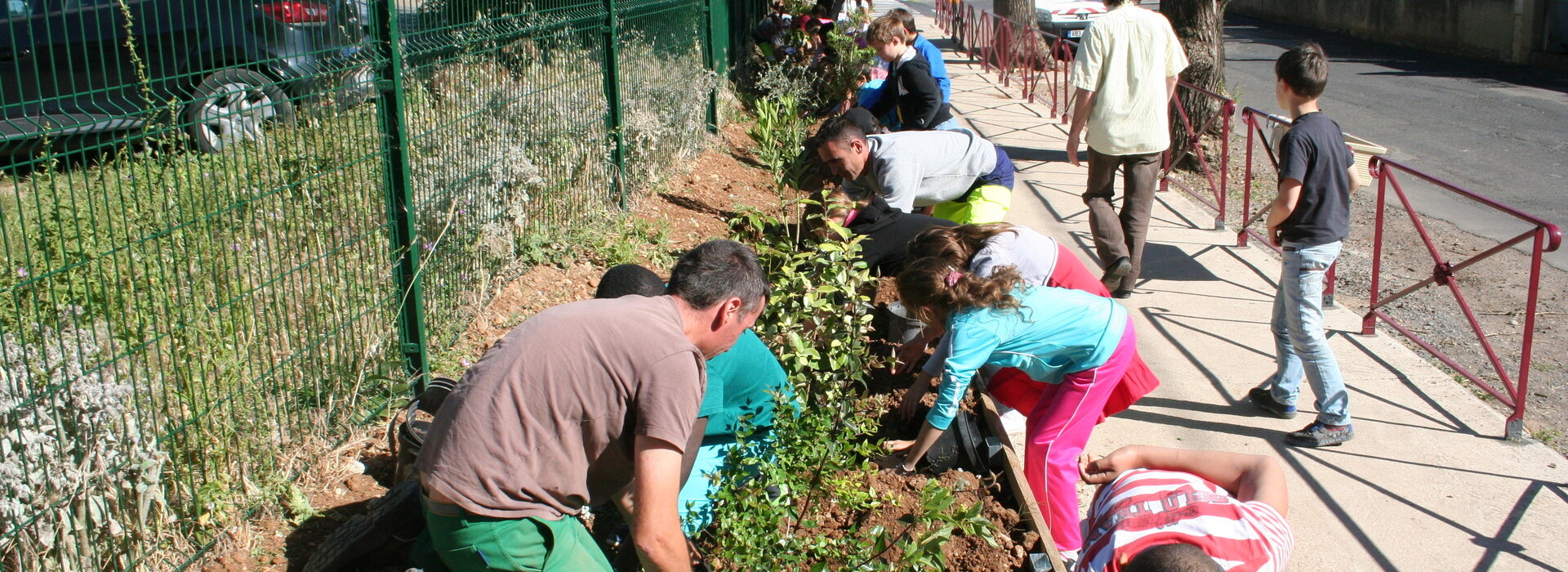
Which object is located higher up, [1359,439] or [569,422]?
[569,422]

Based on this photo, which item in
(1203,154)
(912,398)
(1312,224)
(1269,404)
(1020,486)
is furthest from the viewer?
(1203,154)

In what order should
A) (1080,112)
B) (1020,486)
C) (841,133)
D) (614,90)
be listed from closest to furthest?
(1020,486) < (841,133) < (1080,112) < (614,90)

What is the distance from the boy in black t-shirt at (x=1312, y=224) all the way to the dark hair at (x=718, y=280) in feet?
8.43

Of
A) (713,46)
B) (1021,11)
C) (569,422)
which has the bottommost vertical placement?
(569,422)

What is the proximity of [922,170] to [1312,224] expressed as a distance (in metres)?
1.69

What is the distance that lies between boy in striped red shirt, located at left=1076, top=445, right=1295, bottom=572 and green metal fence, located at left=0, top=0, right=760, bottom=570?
2.30m

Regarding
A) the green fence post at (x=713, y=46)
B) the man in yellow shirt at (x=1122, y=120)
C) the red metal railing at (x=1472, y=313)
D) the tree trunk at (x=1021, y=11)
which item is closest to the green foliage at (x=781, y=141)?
the green fence post at (x=713, y=46)

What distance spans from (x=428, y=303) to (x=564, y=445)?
215 cm

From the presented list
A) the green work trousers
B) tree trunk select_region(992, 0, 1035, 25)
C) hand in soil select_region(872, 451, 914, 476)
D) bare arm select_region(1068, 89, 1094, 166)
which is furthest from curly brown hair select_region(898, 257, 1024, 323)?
tree trunk select_region(992, 0, 1035, 25)

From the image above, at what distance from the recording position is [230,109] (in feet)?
9.71

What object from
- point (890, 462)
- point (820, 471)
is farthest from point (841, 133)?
point (820, 471)

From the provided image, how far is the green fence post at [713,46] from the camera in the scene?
33.4 ft

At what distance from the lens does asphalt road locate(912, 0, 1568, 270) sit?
354 inches

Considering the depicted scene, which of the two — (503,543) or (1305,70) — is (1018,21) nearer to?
(1305,70)
